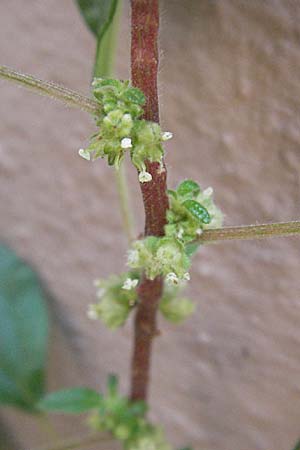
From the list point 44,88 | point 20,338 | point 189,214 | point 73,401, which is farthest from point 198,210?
point 20,338

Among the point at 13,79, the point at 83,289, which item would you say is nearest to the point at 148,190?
the point at 13,79

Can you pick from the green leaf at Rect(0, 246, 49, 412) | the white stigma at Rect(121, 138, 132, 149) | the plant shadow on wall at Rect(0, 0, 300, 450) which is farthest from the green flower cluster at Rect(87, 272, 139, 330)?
the green leaf at Rect(0, 246, 49, 412)

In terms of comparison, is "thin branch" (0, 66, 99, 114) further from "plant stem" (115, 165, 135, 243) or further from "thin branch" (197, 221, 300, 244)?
"plant stem" (115, 165, 135, 243)

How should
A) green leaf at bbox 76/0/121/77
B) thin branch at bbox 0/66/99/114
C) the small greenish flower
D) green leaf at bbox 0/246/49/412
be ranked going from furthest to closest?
green leaf at bbox 0/246/49/412 < the small greenish flower < green leaf at bbox 76/0/121/77 < thin branch at bbox 0/66/99/114

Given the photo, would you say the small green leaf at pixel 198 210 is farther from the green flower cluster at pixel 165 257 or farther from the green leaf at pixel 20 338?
the green leaf at pixel 20 338

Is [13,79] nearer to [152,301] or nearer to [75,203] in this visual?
[152,301]

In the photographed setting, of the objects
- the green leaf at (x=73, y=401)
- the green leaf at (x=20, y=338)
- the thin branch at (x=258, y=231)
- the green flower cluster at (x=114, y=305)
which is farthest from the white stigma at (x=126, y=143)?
the green leaf at (x=20, y=338)

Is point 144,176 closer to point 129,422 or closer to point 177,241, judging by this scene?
point 177,241

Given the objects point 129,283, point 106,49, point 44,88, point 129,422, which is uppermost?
point 106,49
